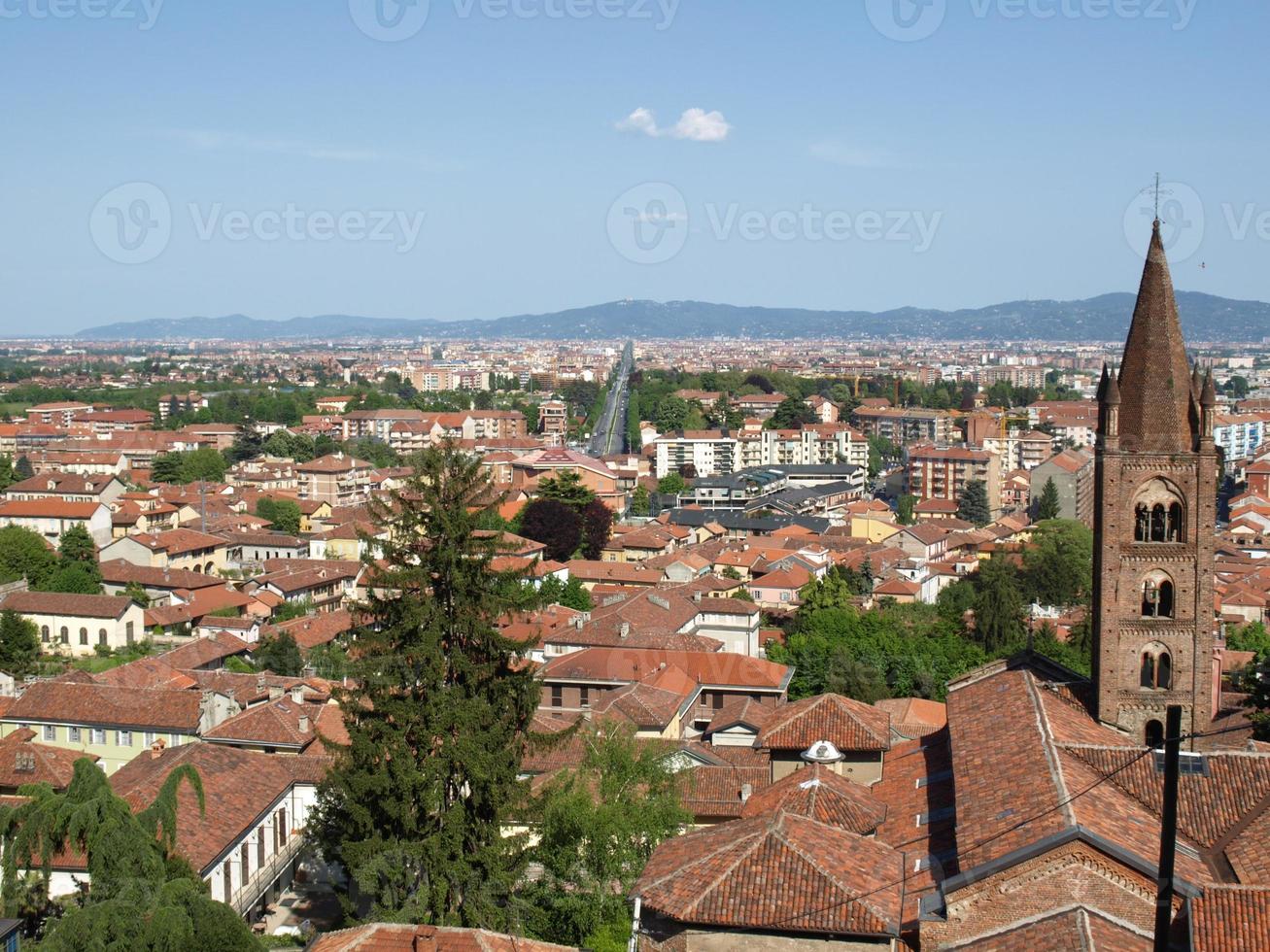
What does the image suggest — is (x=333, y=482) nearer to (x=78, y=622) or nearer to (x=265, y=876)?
(x=78, y=622)

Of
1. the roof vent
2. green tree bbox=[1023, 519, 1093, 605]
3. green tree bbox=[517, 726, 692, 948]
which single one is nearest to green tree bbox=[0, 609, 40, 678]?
green tree bbox=[517, 726, 692, 948]

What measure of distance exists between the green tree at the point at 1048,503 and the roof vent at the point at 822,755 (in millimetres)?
48760

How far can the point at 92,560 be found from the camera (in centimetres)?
4816

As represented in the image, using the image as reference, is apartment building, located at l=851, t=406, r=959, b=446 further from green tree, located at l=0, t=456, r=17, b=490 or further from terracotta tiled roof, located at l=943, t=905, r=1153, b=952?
terracotta tiled roof, located at l=943, t=905, r=1153, b=952

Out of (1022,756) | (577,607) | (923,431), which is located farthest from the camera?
(923,431)

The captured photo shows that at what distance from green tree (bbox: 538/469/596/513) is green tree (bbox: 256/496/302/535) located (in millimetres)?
12323

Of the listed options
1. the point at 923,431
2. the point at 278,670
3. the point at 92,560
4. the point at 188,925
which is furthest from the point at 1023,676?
the point at 923,431

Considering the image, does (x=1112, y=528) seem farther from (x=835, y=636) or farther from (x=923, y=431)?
(x=923, y=431)

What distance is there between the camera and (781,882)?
13258 mm

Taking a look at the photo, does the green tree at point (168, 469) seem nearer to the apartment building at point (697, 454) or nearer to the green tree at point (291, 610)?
the apartment building at point (697, 454)

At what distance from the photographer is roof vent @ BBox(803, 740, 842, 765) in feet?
62.6

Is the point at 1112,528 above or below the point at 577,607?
above

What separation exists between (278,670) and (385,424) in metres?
70.7

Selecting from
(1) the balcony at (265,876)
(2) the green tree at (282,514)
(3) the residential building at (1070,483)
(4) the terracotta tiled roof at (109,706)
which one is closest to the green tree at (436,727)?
(1) the balcony at (265,876)
